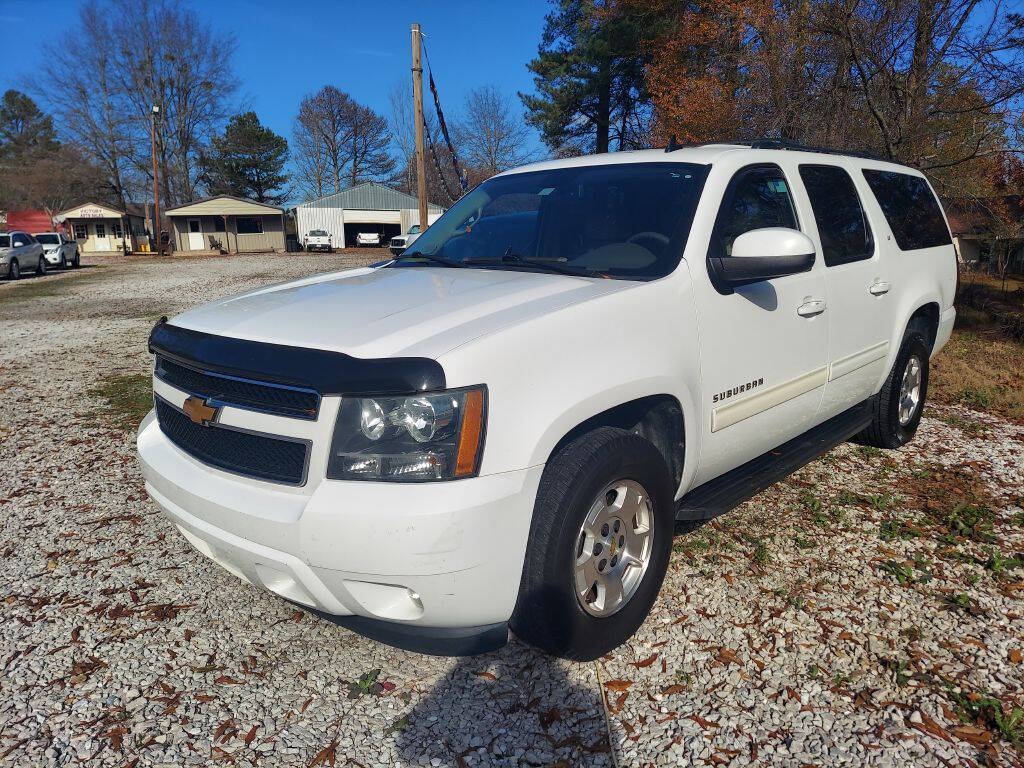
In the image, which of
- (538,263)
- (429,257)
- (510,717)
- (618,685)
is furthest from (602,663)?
(429,257)

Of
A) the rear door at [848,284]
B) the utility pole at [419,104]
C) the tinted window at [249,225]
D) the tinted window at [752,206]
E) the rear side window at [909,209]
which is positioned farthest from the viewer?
the tinted window at [249,225]

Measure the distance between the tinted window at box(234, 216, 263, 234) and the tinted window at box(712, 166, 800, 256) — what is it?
51.9 meters

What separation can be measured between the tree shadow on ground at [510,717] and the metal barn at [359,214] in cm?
5133

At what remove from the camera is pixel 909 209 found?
4.69 meters

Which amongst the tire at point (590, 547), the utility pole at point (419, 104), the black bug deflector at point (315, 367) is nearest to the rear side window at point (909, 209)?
the tire at point (590, 547)

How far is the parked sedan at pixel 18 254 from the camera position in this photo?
82.4ft

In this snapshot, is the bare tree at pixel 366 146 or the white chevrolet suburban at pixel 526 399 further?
the bare tree at pixel 366 146

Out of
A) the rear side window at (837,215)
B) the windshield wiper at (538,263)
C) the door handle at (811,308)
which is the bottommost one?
the door handle at (811,308)

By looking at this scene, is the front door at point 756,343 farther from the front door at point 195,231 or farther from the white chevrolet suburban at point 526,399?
the front door at point 195,231

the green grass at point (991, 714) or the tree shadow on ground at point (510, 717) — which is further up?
the green grass at point (991, 714)

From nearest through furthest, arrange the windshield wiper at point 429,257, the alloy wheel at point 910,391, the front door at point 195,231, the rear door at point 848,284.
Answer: the windshield wiper at point 429,257 < the rear door at point 848,284 < the alloy wheel at point 910,391 < the front door at point 195,231

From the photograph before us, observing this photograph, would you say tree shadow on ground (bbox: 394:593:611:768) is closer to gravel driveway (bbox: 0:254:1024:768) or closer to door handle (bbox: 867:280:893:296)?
gravel driveway (bbox: 0:254:1024:768)

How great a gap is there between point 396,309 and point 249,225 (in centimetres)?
5278

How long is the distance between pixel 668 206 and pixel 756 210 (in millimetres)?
521
